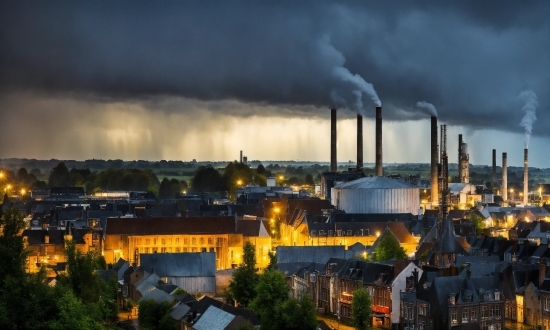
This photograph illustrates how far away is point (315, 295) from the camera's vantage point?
75.8 metres

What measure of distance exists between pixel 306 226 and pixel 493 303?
5058 centimetres

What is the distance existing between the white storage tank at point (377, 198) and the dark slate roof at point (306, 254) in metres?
52.8

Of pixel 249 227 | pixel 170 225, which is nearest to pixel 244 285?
pixel 249 227

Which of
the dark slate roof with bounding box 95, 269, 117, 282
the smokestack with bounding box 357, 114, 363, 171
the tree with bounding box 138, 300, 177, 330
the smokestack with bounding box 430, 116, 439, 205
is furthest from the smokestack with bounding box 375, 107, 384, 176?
the tree with bounding box 138, 300, 177, 330

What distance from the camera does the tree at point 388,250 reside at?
8688cm

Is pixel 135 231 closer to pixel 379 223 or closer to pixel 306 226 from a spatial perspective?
pixel 306 226

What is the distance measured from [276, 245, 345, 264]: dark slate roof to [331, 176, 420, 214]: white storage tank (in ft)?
173

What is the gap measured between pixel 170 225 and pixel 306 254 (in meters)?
27.6

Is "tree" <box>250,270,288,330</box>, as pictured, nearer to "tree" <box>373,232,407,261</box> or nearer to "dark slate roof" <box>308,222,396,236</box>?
"tree" <box>373,232,407,261</box>

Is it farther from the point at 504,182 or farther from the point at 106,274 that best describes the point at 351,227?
the point at 504,182

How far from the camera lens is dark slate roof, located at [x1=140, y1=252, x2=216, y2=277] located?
83.6m

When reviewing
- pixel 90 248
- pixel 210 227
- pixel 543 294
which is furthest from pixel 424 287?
pixel 90 248

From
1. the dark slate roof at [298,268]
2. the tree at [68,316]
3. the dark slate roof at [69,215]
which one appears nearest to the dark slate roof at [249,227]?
the dark slate roof at [298,268]

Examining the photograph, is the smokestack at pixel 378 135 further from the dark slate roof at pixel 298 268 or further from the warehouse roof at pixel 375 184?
the dark slate roof at pixel 298 268
